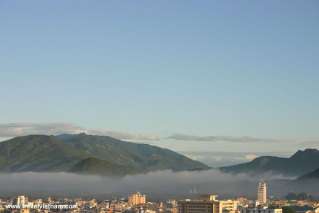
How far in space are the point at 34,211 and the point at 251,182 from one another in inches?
4135

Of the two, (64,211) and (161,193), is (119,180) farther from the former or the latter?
(64,211)

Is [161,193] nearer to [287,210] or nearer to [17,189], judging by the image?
[17,189]

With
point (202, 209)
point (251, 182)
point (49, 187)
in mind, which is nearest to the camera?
point (202, 209)

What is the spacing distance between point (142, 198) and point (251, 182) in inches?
2503

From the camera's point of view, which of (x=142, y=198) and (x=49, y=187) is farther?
(x=49, y=187)

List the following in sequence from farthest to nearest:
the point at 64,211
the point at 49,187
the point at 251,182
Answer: the point at 251,182
the point at 49,187
the point at 64,211

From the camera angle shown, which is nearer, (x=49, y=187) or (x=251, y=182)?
(x=49, y=187)

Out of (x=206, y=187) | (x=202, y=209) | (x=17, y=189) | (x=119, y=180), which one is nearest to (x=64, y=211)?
(x=202, y=209)

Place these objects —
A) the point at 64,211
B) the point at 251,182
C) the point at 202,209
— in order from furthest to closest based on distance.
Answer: the point at 251,182 → the point at 64,211 → the point at 202,209

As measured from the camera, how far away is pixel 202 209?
2968 inches

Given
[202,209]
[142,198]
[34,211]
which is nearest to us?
[202,209]

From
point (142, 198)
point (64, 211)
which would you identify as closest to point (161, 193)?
point (142, 198)

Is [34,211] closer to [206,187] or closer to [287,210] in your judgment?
[287,210]

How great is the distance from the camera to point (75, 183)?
18525 centimetres
